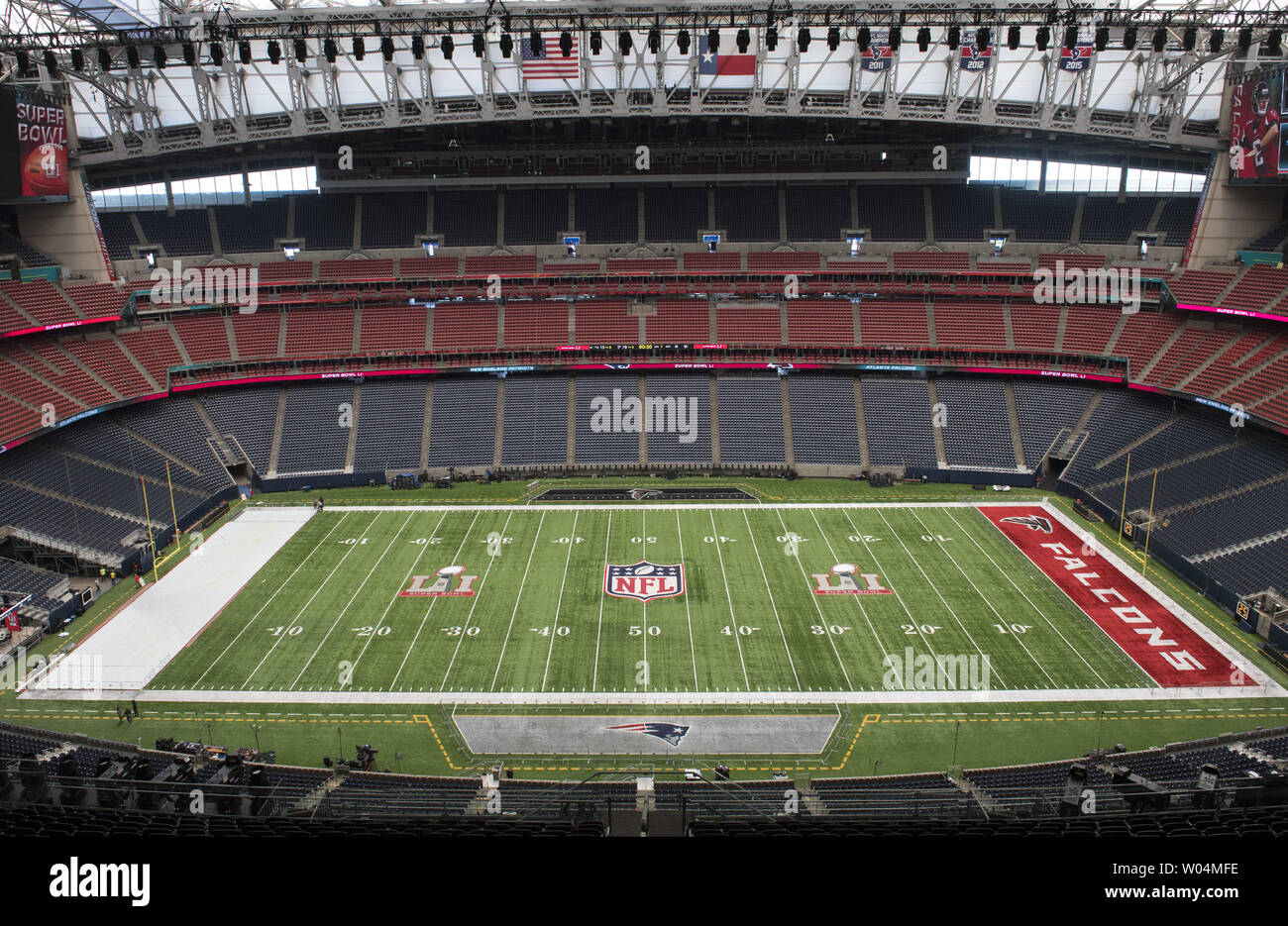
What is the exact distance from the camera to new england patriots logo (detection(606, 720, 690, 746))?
2375 centimetres

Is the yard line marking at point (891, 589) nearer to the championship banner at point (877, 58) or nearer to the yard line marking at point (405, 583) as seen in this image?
the yard line marking at point (405, 583)

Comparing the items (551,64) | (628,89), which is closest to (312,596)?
(551,64)

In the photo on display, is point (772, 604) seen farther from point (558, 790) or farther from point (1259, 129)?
point (1259, 129)

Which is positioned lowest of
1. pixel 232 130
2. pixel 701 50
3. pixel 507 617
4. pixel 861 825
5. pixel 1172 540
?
pixel 861 825

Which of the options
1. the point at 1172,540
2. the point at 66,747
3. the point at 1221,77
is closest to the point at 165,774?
the point at 66,747

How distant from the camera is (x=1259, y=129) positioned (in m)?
41.2

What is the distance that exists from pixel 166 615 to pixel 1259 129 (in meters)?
50.2

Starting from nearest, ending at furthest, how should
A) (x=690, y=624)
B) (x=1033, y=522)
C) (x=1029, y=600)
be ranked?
1. (x=690, y=624)
2. (x=1029, y=600)
3. (x=1033, y=522)

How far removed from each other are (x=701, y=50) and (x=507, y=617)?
29.5 metres

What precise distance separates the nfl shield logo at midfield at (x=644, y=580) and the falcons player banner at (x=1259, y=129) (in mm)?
32893

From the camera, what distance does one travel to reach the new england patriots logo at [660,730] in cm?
2375

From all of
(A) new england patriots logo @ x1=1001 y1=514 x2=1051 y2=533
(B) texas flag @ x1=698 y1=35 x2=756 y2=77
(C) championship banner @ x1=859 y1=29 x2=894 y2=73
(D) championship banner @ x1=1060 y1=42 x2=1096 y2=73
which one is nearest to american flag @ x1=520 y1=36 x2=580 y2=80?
(B) texas flag @ x1=698 y1=35 x2=756 y2=77

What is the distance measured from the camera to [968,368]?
162ft
